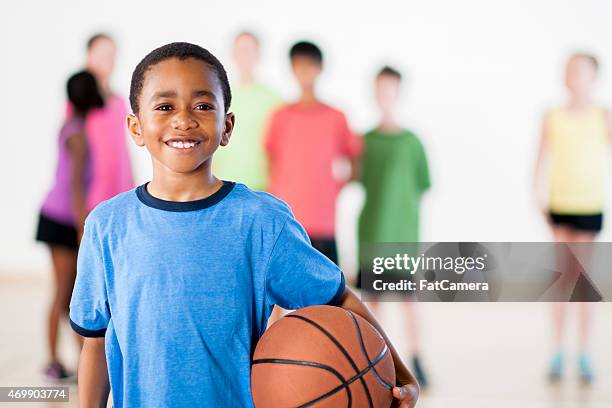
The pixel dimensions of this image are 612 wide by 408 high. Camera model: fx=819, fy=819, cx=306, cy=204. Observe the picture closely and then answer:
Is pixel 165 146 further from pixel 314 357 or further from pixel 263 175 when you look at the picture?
pixel 263 175

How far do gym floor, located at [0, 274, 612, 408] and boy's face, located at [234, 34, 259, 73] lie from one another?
1361mm

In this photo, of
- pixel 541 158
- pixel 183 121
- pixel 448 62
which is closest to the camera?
pixel 183 121

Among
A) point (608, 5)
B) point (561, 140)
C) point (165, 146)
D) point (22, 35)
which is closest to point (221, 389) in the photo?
point (165, 146)

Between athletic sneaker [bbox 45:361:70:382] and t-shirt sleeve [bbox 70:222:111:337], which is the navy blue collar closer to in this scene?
t-shirt sleeve [bbox 70:222:111:337]

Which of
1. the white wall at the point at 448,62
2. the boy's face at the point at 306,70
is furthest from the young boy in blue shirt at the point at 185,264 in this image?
the white wall at the point at 448,62

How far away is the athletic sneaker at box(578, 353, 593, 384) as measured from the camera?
3307mm

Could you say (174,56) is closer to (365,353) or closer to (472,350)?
(365,353)

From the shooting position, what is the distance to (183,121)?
118 centimetres

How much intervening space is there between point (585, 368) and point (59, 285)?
2.12 m

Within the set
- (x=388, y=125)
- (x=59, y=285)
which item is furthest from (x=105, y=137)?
(x=388, y=125)

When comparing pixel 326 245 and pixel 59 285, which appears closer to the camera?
pixel 59 285

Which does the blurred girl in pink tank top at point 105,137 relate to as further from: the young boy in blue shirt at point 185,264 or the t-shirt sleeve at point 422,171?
the young boy in blue shirt at point 185,264

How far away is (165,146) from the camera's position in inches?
47.5

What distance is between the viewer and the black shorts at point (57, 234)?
10.2ft
